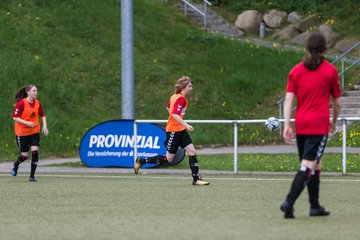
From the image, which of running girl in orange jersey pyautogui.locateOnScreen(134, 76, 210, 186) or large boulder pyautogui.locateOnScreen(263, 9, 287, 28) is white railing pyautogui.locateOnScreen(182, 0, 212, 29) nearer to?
large boulder pyautogui.locateOnScreen(263, 9, 287, 28)

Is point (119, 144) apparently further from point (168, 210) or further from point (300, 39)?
point (300, 39)

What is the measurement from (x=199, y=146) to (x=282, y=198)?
46.7ft

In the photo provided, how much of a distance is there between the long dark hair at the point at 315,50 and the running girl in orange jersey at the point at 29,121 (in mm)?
8399

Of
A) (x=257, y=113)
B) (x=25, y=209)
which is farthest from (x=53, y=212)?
(x=257, y=113)

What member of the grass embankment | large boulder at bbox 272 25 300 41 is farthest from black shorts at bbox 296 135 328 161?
large boulder at bbox 272 25 300 41

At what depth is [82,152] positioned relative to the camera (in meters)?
22.6

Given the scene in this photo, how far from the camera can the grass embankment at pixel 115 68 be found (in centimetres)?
2891

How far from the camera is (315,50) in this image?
10.1 m

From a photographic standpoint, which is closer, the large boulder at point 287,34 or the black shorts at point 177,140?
the black shorts at point 177,140

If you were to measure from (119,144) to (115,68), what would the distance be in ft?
33.0

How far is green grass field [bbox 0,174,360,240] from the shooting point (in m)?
9.31

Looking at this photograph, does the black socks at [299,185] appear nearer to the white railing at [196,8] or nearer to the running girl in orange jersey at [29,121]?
the running girl in orange jersey at [29,121]

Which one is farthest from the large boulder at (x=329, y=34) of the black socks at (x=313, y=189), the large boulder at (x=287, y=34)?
the black socks at (x=313, y=189)

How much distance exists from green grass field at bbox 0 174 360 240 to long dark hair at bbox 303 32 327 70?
1.51m
